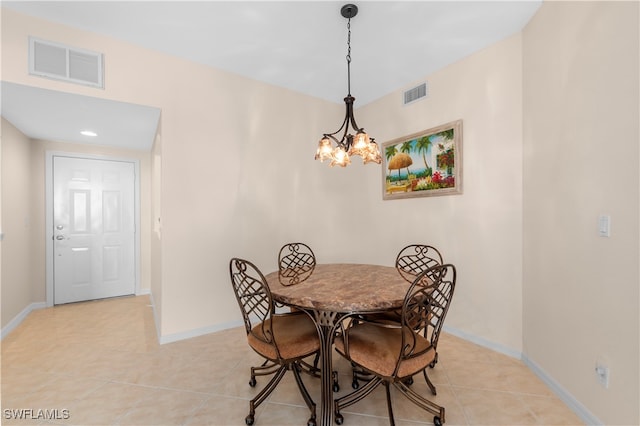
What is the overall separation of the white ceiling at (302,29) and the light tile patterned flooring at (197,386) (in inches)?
90.7

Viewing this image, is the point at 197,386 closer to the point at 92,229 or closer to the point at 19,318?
the point at 19,318

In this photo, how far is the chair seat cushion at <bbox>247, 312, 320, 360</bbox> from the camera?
1566mm

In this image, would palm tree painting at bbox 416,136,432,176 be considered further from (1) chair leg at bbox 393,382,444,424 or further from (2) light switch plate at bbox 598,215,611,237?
(1) chair leg at bbox 393,382,444,424

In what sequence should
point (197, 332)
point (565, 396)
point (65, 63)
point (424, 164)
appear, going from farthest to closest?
point (424, 164)
point (197, 332)
point (65, 63)
point (565, 396)

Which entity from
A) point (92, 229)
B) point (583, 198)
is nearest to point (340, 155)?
point (583, 198)

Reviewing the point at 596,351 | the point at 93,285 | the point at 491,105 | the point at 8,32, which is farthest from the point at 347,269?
the point at 93,285

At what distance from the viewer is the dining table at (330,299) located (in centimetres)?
146

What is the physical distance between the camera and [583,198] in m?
1.67

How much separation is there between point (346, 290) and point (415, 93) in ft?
8.02

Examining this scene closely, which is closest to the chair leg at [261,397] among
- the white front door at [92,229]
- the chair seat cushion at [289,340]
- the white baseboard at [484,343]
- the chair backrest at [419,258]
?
the chair seat cushion at [289,340]

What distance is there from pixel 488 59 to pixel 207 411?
3449 millimetres

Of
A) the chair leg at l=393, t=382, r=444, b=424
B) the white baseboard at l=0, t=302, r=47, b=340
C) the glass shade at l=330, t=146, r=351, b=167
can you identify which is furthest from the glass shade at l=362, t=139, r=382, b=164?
Result: the white baseboard at l=0, t=302, r=47, b=340

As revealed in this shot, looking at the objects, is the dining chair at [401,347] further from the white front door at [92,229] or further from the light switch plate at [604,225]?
the white front door at [92,229]

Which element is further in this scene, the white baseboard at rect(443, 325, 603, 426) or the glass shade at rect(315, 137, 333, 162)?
the glass shade at rect(315, 137, 333, 162)
